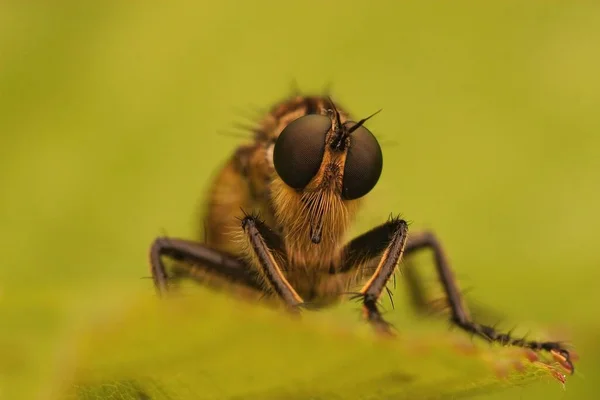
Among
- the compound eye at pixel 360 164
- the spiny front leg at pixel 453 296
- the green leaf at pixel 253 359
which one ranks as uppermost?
the compound eye at pixel 360 164

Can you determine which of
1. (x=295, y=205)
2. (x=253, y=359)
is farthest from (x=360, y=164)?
(x=253, y=359)

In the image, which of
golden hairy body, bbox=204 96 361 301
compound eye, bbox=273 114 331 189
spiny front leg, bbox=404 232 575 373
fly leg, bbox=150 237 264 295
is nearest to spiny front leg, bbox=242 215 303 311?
golden hairy body, bbox=204 96 361 301

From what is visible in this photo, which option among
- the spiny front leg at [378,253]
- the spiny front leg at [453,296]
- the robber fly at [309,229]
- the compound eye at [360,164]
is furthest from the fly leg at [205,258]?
the spiny front leg at [453,296]

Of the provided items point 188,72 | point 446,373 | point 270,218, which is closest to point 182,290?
point 270,218

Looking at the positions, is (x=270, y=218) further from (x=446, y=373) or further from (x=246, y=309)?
(x=246, y=309)

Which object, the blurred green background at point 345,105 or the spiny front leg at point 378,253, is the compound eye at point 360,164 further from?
the blurred green background at point 345,105

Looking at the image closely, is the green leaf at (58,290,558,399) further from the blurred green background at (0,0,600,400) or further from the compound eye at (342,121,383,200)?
the blurred green background at (0,0,600,400)

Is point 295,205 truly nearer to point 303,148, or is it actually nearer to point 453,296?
point 303,148
